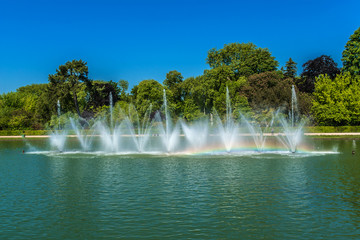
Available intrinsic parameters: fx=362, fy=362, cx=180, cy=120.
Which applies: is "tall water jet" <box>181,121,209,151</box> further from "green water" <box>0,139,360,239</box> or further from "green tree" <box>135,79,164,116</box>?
"green water" <box>0,139,360,239</box>

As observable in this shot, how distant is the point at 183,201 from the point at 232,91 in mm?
60238

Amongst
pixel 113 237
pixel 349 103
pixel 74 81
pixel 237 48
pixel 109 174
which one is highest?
pixel 237 48

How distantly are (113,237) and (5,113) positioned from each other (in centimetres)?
7924

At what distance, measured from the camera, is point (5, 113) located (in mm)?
82125

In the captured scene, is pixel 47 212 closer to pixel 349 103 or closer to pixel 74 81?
pixel 349 103

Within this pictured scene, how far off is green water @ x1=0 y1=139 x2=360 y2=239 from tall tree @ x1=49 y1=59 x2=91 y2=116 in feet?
180

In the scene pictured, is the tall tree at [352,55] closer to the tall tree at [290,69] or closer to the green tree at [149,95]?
the tall tree at [290,69]


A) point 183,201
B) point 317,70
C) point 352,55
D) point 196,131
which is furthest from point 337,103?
point 183,201

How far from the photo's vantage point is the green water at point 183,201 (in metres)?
13.0

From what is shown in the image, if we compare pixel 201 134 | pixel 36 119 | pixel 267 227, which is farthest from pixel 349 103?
pixel 36 119

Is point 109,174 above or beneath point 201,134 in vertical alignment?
beneath

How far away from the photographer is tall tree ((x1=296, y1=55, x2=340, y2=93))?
260 feet

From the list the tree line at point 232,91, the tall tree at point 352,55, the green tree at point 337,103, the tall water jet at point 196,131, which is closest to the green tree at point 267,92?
the tree line at point 232,91

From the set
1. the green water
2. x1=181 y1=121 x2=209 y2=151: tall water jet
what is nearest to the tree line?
x1=181 y1=121 x2=209 y2=151: tall water jet
